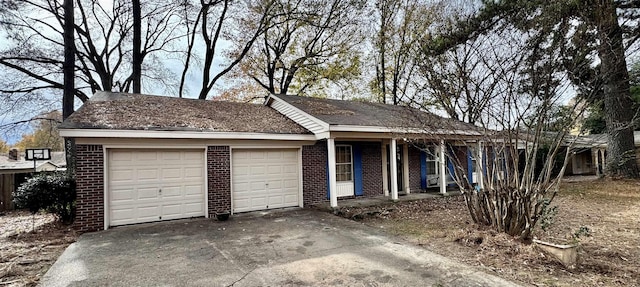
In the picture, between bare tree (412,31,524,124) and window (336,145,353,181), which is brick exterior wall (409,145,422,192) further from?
bare tree (412,31,524,124)

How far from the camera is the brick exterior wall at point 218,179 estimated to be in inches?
332

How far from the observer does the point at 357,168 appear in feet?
36.5

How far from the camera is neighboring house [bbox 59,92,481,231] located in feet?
23.5

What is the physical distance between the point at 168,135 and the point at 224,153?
5.01 ft

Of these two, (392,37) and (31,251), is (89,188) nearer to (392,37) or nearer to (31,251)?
(31,251)

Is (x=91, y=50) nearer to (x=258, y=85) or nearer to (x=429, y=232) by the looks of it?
(x=258, y=85)

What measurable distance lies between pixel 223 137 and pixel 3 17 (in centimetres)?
1259

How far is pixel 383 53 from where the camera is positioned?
2100 centimetres

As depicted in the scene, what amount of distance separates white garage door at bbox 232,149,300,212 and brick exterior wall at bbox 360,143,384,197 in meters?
2.62

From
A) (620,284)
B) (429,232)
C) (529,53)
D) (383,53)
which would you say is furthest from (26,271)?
(383,53)

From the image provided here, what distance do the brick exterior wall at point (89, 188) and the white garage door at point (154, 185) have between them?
24 centimetres

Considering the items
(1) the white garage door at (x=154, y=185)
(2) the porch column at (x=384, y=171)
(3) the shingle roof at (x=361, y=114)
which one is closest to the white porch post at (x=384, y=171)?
(2) the porch column at (x=384, y=171)

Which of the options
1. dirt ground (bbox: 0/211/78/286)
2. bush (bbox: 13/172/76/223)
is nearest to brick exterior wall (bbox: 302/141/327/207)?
dirt ground (bbox: 0/211/78/286)

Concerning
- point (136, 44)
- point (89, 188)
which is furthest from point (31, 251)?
point (136, 44)
